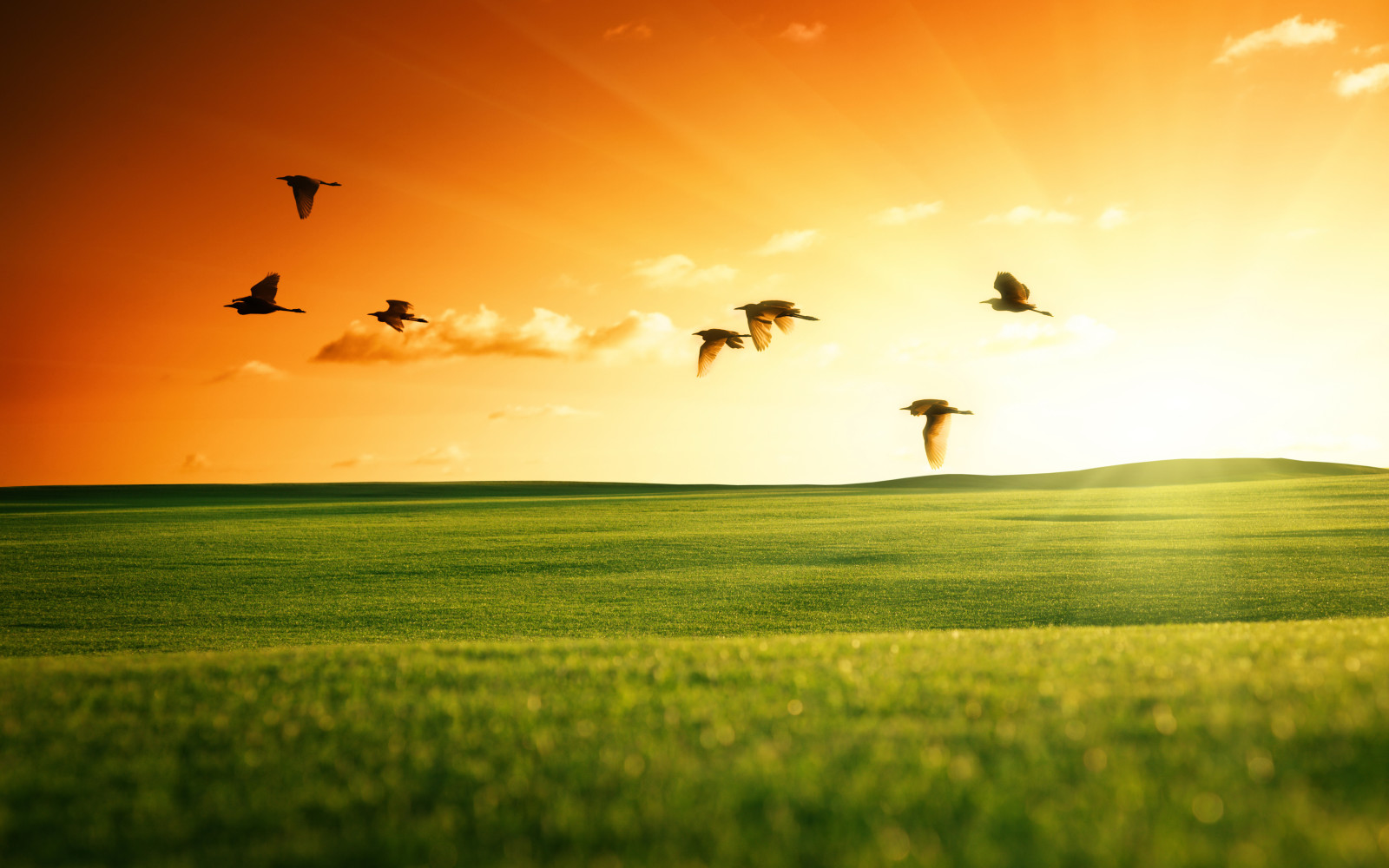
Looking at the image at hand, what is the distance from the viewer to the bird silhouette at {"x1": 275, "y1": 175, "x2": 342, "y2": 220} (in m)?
11.0

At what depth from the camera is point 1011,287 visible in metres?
10.0

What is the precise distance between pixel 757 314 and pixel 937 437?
3269 millimetres

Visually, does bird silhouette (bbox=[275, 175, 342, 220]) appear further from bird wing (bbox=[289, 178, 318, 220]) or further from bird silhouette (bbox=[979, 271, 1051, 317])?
bird silhouette (bbox=[979, 271, 1051, 317])

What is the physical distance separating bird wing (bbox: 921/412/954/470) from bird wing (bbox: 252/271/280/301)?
9.34 metres

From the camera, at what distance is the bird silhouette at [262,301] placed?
1043 centimetres

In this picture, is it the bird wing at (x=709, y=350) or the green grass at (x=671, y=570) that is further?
the green grass at (x=671, y=570)

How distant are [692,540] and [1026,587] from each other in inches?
544

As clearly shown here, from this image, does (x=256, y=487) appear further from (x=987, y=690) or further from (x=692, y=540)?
(x=987, y=690)

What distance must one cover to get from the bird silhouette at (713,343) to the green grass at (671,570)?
23.4 feet

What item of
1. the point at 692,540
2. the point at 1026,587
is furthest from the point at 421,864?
the point at 692,540

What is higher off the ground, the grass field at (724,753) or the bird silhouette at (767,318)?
the bird silhouette at (767,318)

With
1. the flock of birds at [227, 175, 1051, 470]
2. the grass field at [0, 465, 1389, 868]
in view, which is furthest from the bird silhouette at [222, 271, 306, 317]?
the grass field at [0, 465, 1389, 868]

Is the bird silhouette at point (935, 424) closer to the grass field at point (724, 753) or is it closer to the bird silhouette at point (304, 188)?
the grass field at point (724, 753)

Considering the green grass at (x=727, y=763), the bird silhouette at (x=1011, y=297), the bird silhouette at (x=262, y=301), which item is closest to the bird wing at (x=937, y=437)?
the bird silhouette at (x=1011, y=297)
